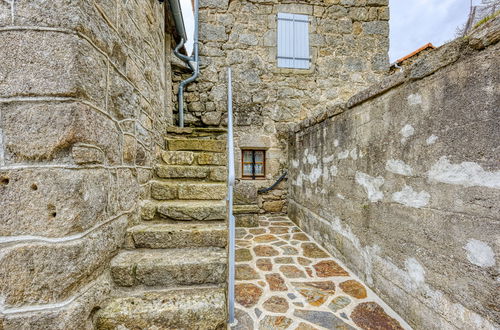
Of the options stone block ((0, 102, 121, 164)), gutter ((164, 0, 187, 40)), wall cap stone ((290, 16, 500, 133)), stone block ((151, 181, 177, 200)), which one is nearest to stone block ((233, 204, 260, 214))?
stone block ((151, 181, 177, 200))

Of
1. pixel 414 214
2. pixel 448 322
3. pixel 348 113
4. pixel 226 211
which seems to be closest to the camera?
pixel 448 322

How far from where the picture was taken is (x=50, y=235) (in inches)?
39.2

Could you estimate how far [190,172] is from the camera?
2326 millimetres

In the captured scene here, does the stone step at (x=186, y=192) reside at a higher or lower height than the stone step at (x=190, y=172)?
lower

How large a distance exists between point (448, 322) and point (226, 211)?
5.57 ft

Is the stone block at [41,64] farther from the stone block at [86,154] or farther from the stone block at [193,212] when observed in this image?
the stone block at [193,212]

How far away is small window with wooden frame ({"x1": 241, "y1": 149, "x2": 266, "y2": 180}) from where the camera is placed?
4.68m

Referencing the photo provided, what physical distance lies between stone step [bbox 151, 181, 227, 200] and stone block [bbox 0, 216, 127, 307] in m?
1.02

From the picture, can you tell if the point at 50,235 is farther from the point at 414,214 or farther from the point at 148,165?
the point at 414,214

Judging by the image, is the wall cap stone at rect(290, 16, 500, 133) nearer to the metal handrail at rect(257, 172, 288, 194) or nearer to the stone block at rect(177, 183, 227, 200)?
the stone block at rect(177, 183, 227, 200)

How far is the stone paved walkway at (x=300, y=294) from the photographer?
161 cm

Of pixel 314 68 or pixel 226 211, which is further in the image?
pixel 314 68

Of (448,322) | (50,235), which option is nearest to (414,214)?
(448,322)

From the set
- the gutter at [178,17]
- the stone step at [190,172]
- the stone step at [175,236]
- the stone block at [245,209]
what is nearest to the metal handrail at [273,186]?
the stone block at [245,209]
